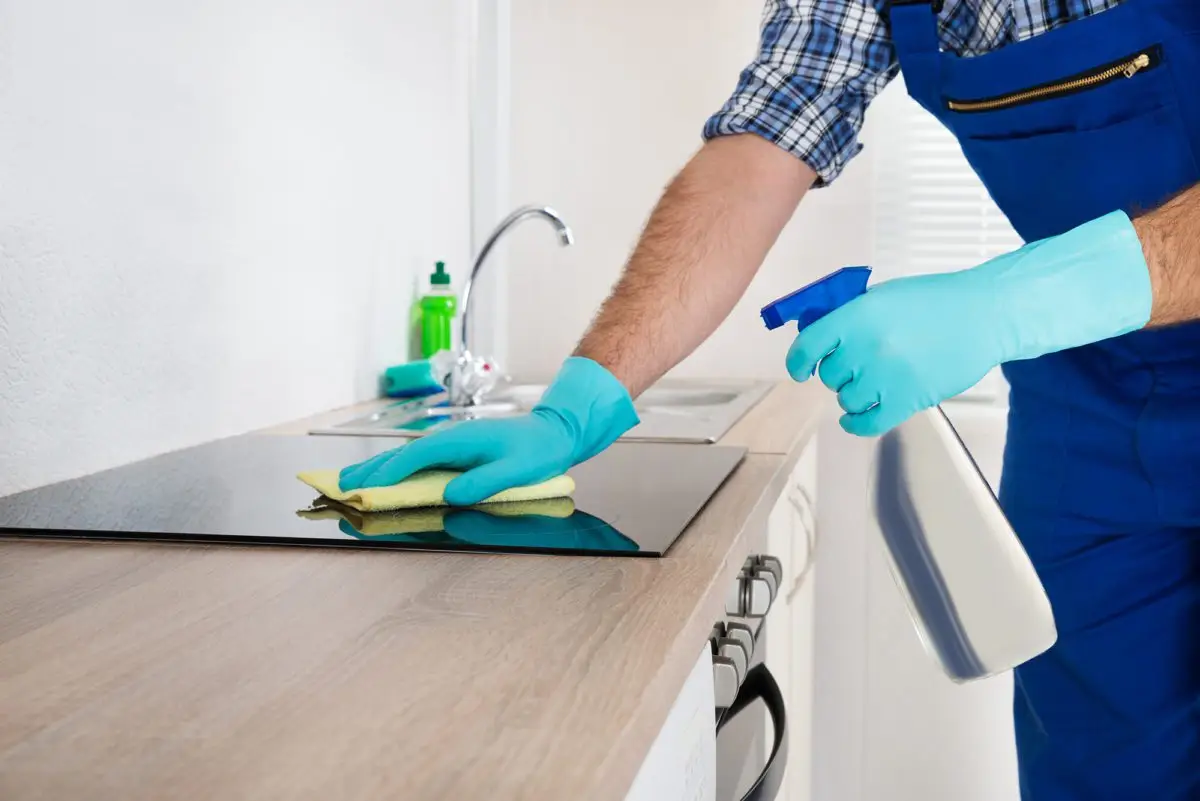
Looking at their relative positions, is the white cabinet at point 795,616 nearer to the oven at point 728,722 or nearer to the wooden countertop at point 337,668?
the oven at point 728,722

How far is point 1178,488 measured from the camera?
1.14 meters

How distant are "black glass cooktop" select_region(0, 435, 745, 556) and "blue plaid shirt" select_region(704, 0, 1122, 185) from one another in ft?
1.26

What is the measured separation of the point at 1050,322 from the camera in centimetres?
94

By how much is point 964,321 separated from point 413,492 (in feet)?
1.59

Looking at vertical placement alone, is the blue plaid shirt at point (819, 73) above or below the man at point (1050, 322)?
above

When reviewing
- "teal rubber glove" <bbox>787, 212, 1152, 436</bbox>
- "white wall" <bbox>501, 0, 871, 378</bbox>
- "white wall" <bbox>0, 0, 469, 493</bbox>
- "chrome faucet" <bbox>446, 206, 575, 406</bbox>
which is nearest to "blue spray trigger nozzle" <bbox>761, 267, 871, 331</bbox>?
"teal rubber glove" <bbox>787, 212, 1152, 436</bbox>

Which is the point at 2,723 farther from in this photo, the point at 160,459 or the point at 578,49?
the point at 578,49

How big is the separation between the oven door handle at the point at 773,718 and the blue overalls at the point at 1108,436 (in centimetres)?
33

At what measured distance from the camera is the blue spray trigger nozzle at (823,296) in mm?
862

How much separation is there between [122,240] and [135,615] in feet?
2.39

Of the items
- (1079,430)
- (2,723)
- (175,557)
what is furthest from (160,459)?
(1079,430)

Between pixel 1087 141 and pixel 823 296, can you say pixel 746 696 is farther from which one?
pixel 1087 141

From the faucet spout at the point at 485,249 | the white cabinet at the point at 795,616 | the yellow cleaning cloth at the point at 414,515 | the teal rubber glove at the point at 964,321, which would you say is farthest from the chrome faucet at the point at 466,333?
the teal rubber glove at the point at 964,321

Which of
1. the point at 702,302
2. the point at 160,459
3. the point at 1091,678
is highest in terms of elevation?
the point at 702,302
